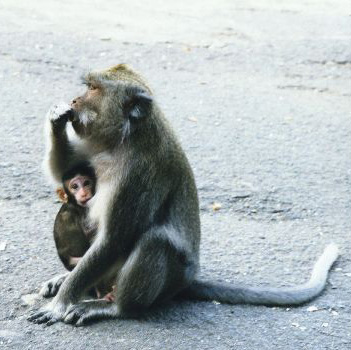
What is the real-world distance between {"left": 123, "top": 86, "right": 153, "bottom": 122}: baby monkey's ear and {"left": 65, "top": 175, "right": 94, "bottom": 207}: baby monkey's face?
0.46 meters

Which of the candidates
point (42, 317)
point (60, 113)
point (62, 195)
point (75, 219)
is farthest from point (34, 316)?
point (60, 113)

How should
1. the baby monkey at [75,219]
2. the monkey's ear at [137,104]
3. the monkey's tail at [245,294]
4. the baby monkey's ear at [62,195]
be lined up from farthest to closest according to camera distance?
the monkey's tail at [245,294] < the baby monkey's ear at [62,195] < the baby monkey at [75,219] < the monkey's ear at [137,104]

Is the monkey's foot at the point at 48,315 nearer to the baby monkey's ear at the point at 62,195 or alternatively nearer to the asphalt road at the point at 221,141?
the asphalt road at the point at 221,141

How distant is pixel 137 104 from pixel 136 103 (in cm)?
1

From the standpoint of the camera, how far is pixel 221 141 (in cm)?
712

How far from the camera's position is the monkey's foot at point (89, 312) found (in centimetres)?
430

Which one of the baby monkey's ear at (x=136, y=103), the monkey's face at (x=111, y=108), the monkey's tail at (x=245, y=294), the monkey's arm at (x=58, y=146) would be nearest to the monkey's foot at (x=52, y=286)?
the monkey's arm at (x=58, y=146)

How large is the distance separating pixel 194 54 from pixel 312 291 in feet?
16.3

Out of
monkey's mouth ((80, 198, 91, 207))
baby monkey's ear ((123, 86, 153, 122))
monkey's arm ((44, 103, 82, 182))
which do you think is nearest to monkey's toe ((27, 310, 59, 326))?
monkey's mouth ((80, 198, 91, 207))

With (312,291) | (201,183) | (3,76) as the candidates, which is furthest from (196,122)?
(312,291)

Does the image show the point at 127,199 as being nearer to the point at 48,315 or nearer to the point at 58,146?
the point at 58,146

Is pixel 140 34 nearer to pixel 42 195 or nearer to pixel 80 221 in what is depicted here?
pixel 42 195

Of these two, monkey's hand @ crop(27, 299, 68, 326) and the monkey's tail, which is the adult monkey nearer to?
monkey's hand @ crop(27, 299, 68, 326)

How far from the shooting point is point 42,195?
19.2 ft
